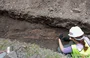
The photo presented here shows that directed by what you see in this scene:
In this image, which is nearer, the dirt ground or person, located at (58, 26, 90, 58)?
person, located at (58, 26, 90, 58)

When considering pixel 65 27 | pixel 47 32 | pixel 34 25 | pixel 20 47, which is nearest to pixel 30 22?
pixel 34 25

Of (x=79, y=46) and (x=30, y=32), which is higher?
(x=79, y=46)

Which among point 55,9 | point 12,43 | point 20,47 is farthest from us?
point 55,9

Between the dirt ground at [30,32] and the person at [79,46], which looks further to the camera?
the dirt ground at [30,32]

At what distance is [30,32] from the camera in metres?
4.82

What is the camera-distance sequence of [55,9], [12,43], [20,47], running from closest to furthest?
[20,47] < [12,43] < [55,9]

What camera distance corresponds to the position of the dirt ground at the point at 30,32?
15.6 feet

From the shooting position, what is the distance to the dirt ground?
4.75 meters

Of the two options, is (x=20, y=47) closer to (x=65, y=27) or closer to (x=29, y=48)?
(x=29, y=48)

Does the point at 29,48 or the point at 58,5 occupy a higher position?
the point at 58,5

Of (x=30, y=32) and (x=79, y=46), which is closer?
(x=79, y=46)

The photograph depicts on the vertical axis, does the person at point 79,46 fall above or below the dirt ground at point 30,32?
above

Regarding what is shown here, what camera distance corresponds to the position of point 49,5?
4742 mm

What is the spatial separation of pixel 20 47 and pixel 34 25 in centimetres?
102
